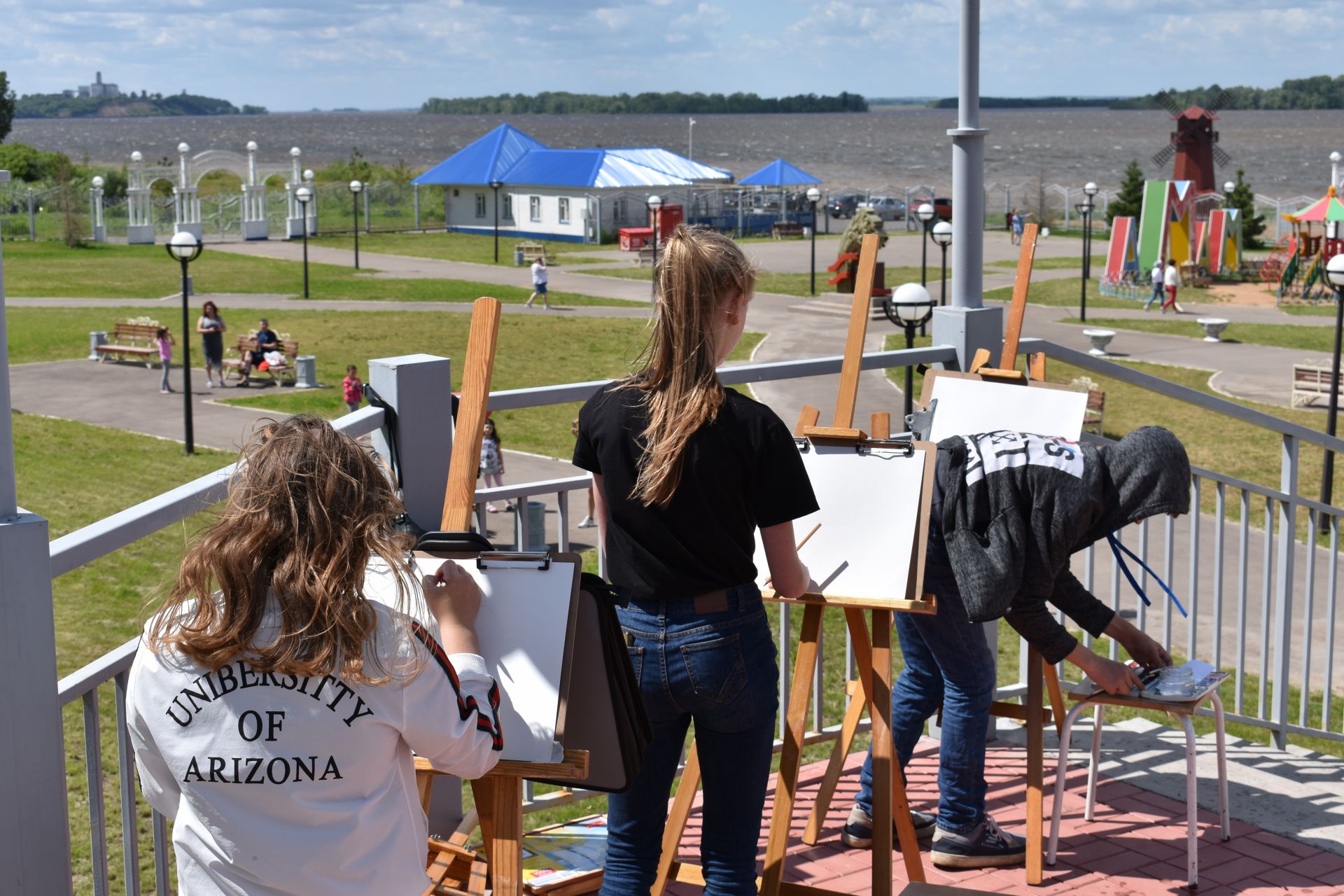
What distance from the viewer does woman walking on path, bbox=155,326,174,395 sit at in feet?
79.2

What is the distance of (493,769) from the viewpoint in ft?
9.93

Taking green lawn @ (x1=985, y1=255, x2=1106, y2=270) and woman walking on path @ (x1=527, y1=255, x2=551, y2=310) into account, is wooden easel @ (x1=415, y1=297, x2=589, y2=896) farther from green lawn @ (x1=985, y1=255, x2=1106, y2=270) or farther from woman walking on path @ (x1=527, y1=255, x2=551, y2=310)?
green lawn @ (x1=985, y1=255, x2=1106, y2=270)

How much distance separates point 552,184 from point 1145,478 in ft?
173

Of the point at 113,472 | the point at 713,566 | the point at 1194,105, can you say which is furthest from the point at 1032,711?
the point at 1194,105

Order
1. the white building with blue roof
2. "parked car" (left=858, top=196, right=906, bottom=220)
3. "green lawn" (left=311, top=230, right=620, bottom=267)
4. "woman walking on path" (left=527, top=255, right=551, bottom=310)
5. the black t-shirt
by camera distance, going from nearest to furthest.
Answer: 1. the black t-shirt
2. "woman walking on path" (left=527, top=255, right=551, bottom=310)
3. "green lawn" (left=311, top=230, right=620, bottom=267)
4. the white building with blue roof
5. "parked car" (left=858, top=196, right=906, bottom=220)

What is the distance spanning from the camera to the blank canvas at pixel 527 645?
308 centimetres

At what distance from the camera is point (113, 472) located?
57.8ft

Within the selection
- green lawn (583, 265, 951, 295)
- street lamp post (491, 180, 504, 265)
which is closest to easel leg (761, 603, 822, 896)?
green lawn (583, 265, 951, 295)

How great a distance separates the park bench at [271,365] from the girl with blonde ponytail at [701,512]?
22.2 metres

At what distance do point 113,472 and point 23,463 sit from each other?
4.30 feet

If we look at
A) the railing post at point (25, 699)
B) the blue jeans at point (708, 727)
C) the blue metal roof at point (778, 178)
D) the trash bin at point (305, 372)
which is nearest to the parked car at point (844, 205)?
the blue metal roof at point (778, 178)

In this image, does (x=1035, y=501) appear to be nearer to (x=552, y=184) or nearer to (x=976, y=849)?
(x=976, y=849)

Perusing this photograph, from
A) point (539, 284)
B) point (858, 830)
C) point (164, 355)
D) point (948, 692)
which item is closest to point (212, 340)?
point (164, 355)

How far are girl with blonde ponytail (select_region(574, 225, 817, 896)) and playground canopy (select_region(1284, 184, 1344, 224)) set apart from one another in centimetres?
3574
